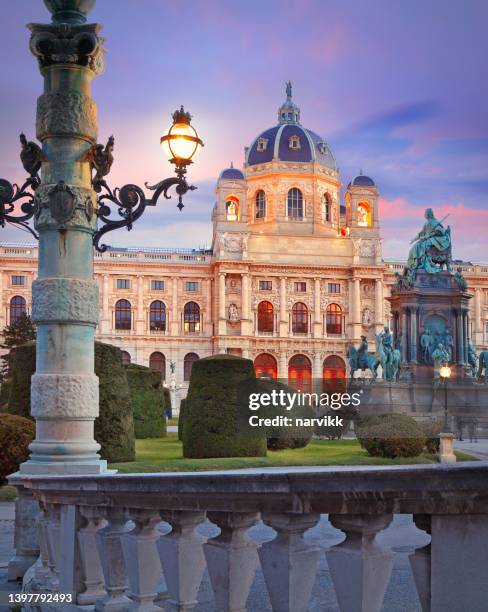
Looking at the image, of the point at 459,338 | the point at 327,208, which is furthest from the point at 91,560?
the point at 327,208

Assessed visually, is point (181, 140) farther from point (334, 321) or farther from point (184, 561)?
point (334, 321)

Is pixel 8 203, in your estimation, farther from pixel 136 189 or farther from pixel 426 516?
pixel 426 516

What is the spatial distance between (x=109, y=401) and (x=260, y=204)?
74.6m

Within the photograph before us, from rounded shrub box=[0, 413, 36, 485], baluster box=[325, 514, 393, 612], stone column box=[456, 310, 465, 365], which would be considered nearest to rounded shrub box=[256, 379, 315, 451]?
stone column box=[456, 310, 465, 365]

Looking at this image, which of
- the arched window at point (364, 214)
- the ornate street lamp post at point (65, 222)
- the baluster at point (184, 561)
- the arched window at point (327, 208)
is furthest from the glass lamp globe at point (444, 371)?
the arched window at point (327, 208)

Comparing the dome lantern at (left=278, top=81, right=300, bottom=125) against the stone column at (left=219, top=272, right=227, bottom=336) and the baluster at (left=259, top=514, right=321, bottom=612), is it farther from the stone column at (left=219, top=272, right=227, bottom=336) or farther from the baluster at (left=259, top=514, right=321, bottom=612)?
the baluster at (left=259, top=514, right=321, bottom=612)

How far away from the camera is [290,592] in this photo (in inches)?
129

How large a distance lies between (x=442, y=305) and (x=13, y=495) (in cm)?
2300

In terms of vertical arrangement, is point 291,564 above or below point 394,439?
above

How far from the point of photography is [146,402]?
105 feet

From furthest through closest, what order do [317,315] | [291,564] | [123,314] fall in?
[317,315] < [123,314] < [291,564]

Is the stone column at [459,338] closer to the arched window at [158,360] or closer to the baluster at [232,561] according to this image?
the baluster at [232,561]

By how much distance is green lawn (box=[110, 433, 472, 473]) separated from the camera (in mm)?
18719

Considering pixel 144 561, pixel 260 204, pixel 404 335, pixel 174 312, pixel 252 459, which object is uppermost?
pixel 260 204
